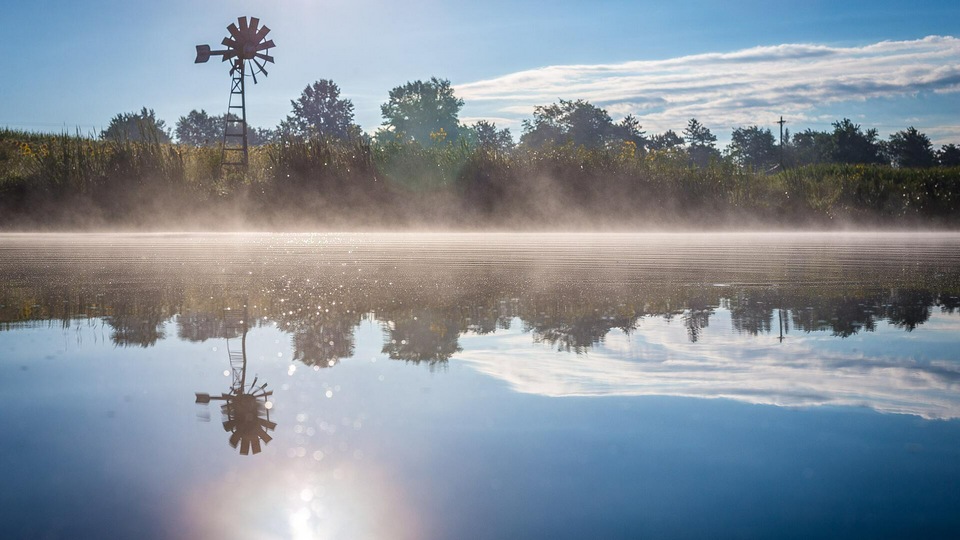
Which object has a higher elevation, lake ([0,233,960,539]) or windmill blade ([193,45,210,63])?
windmill blade ([193,45,210,63])

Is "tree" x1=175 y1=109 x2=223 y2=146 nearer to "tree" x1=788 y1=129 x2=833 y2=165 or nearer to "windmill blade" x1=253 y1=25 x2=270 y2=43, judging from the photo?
"tree" x1=788 y1=129 x2=833 y2=165

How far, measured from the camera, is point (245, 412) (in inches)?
99.4

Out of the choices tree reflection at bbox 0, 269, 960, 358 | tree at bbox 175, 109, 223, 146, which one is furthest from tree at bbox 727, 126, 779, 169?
tree reflection at bbox 0, 269, 960, 358

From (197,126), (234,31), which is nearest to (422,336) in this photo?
(234,31)

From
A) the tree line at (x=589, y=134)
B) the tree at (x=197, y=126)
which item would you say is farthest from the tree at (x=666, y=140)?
the tree at (x=197, y=126)

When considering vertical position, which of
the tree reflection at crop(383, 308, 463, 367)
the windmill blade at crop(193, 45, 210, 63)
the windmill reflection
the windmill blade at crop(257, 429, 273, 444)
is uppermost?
the windmill blade at crop(193, 45, 210, 63)

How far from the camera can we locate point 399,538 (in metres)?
1.65

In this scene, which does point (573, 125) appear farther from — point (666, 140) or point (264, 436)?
point (264, 436)

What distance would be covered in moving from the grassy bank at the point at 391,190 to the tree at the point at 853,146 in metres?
64.0

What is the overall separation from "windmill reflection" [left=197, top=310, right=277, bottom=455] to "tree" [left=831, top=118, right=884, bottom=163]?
85081 millimetres

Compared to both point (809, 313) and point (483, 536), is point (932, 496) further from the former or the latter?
point (809, 313)

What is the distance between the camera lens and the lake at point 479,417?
1.75 m

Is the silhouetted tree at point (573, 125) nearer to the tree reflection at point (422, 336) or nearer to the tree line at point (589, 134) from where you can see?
the tree line at point (589, 134)

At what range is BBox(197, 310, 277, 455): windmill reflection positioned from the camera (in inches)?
90.0
